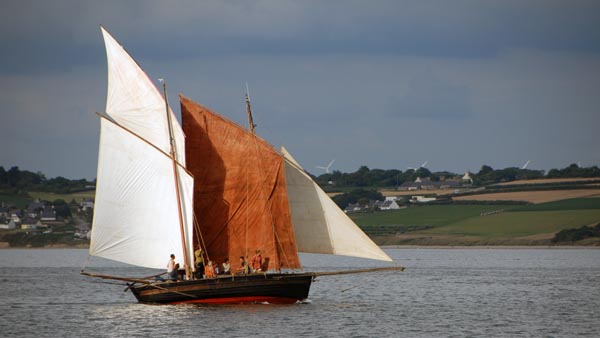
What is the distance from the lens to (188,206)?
59.9 meters

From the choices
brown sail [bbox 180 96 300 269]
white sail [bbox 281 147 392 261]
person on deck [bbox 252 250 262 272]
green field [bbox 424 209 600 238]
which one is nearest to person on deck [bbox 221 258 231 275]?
brown sail [bbox 180 96 300 269]

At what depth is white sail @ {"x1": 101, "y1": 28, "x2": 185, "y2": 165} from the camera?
6025cm

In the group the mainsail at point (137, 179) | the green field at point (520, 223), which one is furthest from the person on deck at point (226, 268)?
the green field at point (520, 223)

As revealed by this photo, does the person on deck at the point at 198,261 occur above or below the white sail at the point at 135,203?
below

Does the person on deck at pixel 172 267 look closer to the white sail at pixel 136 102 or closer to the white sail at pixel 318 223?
the white sail at pixel 136 102

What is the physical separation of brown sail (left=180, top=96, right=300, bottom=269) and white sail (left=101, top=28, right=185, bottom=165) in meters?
1.56

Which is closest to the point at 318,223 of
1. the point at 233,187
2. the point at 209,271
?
the point at 233,187

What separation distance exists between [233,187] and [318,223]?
500 cm

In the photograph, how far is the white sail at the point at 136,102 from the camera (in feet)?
198

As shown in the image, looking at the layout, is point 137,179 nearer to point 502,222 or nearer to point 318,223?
point 318,223

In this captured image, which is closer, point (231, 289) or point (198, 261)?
point (231, 289)

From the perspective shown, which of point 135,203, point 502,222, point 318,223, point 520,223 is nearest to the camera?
point 318,223

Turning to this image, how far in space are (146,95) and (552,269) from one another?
61588 millimetres

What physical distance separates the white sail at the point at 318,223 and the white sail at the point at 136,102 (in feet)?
20.2
